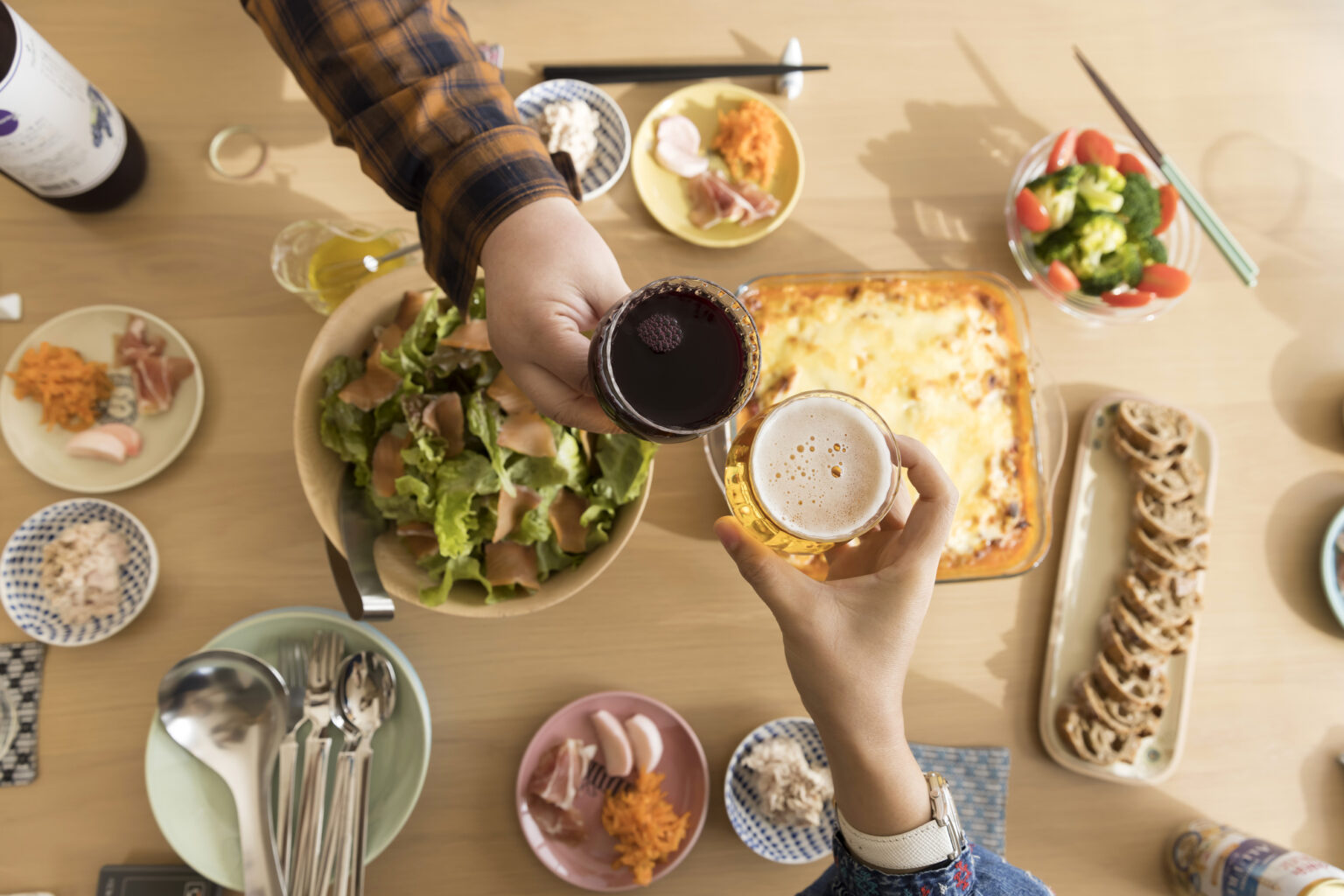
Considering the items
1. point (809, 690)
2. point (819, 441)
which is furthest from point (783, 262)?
point (809, 690)

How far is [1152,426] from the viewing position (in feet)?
6.01

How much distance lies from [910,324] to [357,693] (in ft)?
5.13

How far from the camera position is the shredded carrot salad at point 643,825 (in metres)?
1.53

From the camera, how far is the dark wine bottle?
133 centimetres

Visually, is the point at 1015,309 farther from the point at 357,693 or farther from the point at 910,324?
the point at 357,693

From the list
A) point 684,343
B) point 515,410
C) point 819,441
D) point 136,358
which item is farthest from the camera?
point 136,358

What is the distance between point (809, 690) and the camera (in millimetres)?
1185

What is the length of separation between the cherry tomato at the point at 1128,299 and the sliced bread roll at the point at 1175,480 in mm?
408

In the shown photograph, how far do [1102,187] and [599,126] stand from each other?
1.30 meters

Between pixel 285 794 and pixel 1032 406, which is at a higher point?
pixel 1032 406

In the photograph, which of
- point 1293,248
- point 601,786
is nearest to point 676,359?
point 601,786

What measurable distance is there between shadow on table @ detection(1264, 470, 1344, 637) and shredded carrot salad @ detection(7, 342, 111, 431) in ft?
9.66

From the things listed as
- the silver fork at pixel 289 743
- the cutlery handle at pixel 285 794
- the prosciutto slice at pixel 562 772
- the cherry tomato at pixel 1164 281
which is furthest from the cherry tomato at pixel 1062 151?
the cutlery handle at pixel 285 794

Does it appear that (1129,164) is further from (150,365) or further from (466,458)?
(150,365)
